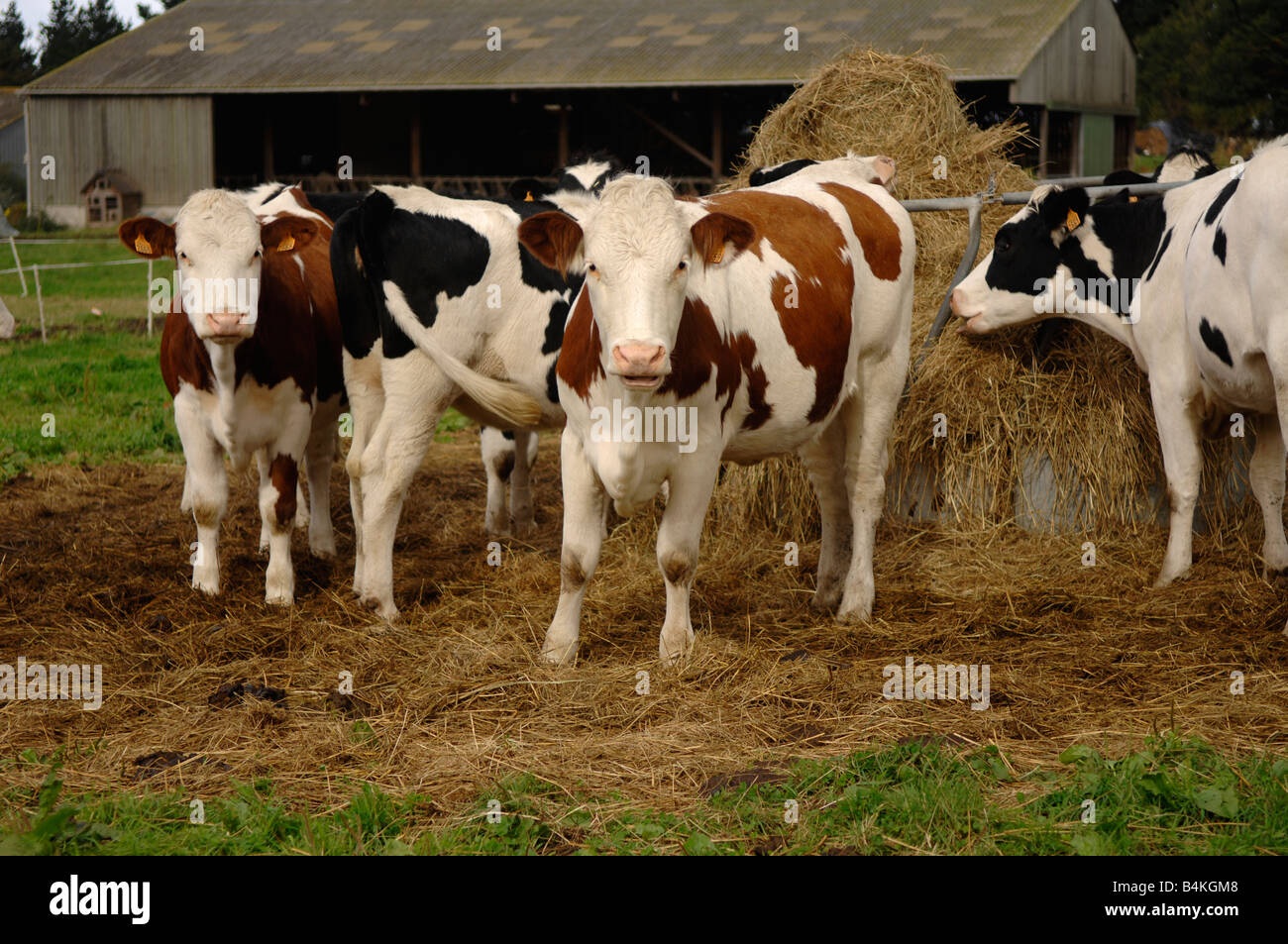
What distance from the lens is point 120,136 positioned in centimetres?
3148

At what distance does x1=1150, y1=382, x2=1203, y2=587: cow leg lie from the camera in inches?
257

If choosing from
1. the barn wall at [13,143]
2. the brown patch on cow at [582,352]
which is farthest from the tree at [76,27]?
the brown patch on cow at [582,352]

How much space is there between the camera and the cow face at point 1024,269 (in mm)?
7074

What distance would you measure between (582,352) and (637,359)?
676 mm

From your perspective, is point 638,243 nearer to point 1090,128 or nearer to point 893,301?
point 893,301

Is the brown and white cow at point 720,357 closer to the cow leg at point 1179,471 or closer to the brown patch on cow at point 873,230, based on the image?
the brown patch on cow at point 873,230

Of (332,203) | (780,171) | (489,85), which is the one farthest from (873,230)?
(489,85)

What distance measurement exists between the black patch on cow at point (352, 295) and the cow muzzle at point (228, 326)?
2.07ft

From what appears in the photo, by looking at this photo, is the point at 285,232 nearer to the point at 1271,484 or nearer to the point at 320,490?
the point at 320,490

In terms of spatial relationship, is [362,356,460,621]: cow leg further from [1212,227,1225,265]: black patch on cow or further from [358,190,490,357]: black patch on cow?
[1212,227,1225,265]: black patch on cow

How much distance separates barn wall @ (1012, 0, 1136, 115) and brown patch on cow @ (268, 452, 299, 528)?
772 inches

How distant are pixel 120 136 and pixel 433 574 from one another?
2821 cm
